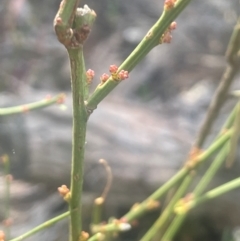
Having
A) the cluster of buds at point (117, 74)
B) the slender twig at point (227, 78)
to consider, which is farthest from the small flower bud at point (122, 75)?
the slender twig at point (227, 78)

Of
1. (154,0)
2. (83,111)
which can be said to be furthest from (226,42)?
(83,111)

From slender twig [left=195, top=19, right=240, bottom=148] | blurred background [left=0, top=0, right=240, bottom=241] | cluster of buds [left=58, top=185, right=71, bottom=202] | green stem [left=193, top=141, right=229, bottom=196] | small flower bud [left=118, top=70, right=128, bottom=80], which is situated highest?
blurred background [left=0, top=0, right=240, bottom=241]

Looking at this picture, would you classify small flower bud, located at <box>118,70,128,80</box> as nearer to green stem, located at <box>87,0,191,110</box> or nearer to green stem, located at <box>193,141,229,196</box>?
green stem, located at <box>87,0,191,110</box>

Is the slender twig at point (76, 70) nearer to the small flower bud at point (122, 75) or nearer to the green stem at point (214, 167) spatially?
the small flower bud at point (122, 75)

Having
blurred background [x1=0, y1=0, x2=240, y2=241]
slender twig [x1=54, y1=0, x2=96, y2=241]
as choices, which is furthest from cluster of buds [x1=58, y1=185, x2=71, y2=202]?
blurred background [x1=0, y1=0, x2=240, y2=241]

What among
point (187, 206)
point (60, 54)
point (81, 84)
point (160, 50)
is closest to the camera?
point (81, 84)

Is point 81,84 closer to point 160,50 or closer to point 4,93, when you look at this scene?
point 4,93

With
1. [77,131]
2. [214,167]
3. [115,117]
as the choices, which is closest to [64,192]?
[77,131]

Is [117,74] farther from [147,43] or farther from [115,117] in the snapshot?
[115,117]
